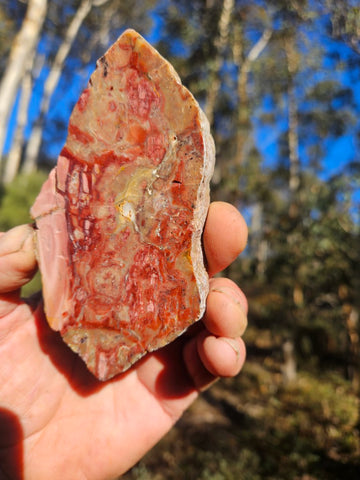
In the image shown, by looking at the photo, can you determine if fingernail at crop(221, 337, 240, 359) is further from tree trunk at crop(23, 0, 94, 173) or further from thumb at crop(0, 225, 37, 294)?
tree trunk at crop(23, 0, 94, 173)

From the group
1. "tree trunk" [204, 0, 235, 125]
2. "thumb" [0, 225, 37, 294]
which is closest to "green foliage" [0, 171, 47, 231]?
"tree trunk" [204, 0, 235, 125]

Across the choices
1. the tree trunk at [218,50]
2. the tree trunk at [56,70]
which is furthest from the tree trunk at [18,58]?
the tree trunk at [56,70]

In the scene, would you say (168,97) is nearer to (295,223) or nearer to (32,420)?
(32,420)

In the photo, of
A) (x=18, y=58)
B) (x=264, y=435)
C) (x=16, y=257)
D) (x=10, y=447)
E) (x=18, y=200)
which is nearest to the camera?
(x=16, y=257)

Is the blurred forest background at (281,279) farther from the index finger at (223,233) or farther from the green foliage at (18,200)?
the index finger at (223,233)

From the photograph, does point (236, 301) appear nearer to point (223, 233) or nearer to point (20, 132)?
point (223, 233)

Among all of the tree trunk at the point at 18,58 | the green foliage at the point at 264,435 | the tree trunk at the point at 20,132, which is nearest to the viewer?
the green foliage at the point at 264,435

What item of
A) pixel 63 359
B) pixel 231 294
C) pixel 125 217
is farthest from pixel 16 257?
pixel 231 294
